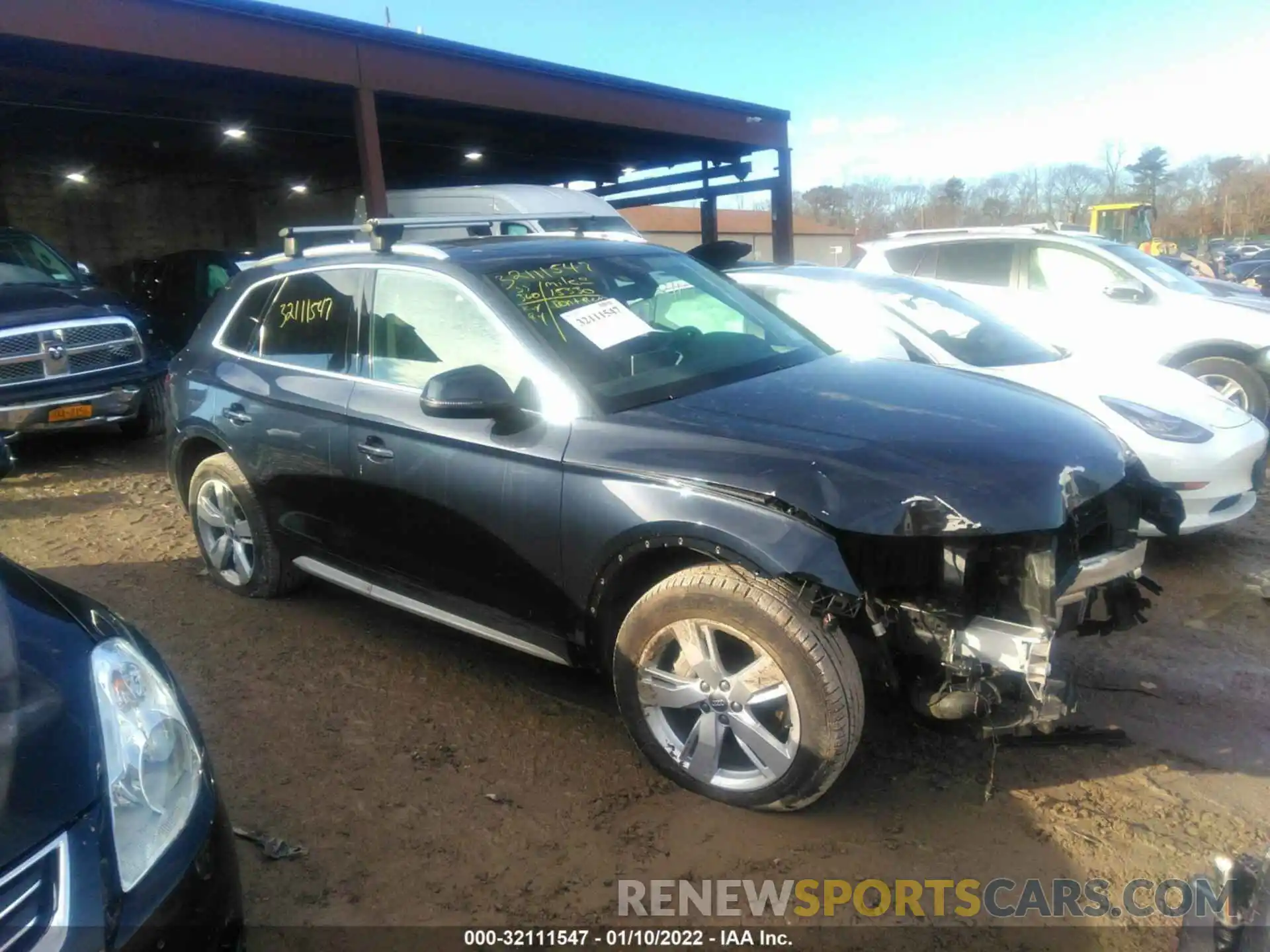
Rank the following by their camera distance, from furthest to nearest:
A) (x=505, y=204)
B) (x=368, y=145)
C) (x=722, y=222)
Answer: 1. (x=722, y=222)
2. (x=505, y=204)
3. (x=368, y=145)

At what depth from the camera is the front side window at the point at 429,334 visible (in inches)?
130

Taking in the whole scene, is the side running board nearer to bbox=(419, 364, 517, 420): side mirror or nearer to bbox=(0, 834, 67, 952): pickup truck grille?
bbox=(419, 364, 517, 420): side mirror

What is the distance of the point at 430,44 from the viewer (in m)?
9.63

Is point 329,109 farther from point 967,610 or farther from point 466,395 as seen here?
point 967,610

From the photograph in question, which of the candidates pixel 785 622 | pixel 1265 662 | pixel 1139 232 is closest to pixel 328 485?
Answer: pixel 785 622

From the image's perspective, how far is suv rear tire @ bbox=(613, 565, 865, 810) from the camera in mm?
2605

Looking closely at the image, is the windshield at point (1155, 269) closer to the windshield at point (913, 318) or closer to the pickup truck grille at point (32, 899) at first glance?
the windshield at point (913, 318)

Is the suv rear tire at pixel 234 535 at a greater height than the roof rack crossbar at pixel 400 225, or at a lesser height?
lesser

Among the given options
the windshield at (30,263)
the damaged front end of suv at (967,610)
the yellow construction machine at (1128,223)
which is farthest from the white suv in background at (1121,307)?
the yellow construction machine at (1128,223)

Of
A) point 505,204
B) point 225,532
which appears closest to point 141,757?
point 225,532

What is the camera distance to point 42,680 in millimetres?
1849

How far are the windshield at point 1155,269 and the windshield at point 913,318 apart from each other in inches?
101

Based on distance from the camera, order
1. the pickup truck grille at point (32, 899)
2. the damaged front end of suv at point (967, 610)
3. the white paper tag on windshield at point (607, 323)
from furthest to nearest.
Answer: the white paper tag on windshield at point (607, 323)
the damaged front end of suv at point (967, 610)
the pickup truck grille at point (32, 899)

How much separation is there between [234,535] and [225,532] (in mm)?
112
